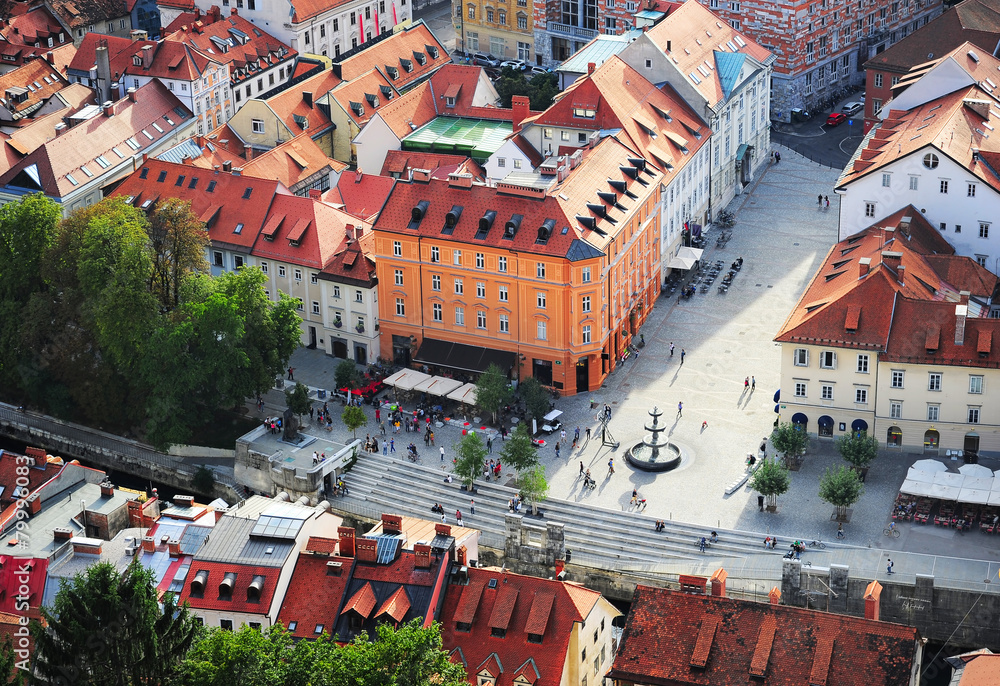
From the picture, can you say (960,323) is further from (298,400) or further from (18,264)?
(18,264)

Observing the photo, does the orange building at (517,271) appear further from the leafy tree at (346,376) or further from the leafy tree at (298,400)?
the leafy tree at (298,400)

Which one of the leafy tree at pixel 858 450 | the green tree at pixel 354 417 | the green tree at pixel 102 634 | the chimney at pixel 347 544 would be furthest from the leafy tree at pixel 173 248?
the green tree at pixel 102 634

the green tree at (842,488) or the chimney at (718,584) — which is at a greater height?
the chimney at (718,584)

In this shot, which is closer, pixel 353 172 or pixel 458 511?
pixel 458 511

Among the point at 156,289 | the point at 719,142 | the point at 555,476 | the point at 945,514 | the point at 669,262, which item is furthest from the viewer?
the point at 719,142

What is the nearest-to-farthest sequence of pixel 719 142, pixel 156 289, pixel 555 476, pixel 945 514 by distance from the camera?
pixel 945 514, pixel 555 476, pixel 156 289, pixel 719 142

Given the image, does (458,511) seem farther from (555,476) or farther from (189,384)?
(189,384)

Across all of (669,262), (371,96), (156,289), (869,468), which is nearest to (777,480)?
(869,468)

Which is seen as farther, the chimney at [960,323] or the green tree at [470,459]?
the green tree at [470,459]
